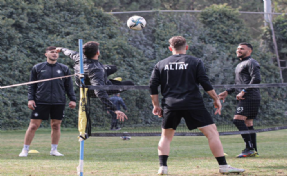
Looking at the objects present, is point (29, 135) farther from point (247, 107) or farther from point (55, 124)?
point (247, 107)

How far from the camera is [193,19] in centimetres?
2373

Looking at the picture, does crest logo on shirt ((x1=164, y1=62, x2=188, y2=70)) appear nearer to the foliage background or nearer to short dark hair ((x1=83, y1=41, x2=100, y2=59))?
short dark hair ((x1=83, y1=41, x2=100, y2=59))

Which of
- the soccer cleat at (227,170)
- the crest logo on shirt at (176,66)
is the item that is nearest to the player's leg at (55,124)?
the crest logo on shirt at (176,66)

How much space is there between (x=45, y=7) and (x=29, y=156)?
13571 mm

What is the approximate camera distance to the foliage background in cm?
1833

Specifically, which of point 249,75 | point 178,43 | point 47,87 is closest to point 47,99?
point 47,87

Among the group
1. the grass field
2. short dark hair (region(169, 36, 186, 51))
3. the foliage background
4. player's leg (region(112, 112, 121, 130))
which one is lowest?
the grass field

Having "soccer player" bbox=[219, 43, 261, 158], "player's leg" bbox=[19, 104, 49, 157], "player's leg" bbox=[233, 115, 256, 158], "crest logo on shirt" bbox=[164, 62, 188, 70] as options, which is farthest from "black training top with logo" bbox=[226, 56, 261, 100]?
"player's leg" bbox=[19, 104, 49, 157]

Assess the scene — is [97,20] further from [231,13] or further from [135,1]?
[135,1]

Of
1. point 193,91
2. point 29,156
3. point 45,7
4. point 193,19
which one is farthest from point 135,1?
point 193,91

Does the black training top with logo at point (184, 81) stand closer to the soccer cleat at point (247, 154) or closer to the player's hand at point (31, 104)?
the soccer cleat at point (247, 154)

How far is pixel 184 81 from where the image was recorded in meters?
5.85

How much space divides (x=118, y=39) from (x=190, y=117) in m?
16.2

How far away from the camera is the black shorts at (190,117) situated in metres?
5.86
